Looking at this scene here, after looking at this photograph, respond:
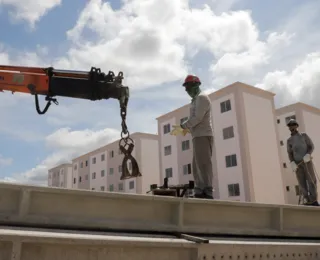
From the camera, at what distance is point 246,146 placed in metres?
27.1

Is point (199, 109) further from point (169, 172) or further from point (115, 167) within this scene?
point (115, 167)

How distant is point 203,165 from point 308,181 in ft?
9.35

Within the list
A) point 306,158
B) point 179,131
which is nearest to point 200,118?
point 179,131

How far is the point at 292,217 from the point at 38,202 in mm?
3400

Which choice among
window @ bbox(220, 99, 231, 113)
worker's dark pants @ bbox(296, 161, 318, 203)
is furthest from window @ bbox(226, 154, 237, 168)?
worker's dark pants @ bbox(296, 161, 318, 203)

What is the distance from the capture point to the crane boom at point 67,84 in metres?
5.59

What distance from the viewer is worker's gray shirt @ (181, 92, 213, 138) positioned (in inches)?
195

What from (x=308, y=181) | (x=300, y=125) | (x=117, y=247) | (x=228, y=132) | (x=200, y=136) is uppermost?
(x=300, y=125)

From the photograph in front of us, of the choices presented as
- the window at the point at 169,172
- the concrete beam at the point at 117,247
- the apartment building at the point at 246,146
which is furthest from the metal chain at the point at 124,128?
the window at the point at 169,172

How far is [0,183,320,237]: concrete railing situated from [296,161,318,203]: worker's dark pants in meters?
1.68

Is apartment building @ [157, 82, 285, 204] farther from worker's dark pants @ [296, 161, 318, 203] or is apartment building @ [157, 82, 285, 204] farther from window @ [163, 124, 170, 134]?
worker's dark pants @ [296, 161, 318, 203]

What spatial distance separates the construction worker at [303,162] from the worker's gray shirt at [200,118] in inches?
104

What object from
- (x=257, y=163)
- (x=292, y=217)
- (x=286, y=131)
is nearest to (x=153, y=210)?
(x=292, y=217)

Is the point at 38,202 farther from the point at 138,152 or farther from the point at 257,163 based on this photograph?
the point at 138,152
